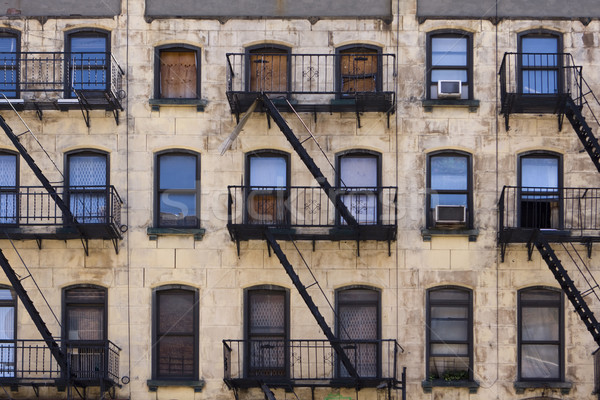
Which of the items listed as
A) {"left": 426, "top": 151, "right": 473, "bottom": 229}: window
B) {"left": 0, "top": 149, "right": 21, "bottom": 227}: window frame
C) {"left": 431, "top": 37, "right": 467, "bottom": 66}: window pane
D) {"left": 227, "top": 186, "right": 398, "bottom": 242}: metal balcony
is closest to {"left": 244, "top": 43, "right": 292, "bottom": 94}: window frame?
{"left": 227, "top": 186, "right": 398, "bottom": 242}: metal balcony

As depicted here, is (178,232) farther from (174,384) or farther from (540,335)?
(540,335)

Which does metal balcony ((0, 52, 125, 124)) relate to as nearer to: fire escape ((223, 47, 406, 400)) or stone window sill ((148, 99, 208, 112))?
stone window sill ((148, 99, 208, 112))

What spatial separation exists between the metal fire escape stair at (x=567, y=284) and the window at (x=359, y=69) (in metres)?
5.35

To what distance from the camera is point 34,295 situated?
2606cm

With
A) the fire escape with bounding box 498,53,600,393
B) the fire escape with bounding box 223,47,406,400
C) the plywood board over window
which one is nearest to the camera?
the fire escape with bounding box 223,47,406,400

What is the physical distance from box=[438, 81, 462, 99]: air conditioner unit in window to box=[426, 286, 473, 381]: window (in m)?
4.50

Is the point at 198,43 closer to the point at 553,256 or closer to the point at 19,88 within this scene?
the point at 19,88

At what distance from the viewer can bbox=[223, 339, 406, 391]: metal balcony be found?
25.5 metres

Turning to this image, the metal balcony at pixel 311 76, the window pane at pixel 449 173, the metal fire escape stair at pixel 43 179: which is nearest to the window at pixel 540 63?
the window pane at pixel 449 173

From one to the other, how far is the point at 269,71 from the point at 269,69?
0.17ft

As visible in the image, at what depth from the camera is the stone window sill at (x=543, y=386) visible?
25.4 m

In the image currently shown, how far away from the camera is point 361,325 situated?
25953 mm

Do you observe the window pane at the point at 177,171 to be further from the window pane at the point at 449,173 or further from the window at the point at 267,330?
the window pane at the point at 449,173

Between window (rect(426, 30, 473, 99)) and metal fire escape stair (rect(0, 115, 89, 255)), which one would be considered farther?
window (rect(426, 30, 473, 99))
